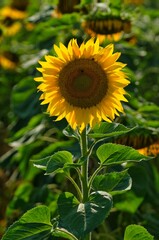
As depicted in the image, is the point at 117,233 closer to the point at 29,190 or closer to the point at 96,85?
the point at 29,190

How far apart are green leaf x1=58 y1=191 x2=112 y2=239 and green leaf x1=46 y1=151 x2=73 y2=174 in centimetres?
9

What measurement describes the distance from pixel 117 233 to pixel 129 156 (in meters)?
0.95

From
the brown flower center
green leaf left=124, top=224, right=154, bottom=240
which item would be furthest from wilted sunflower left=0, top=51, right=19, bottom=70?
green leaf left=124, top=224, right=154, bottom=240

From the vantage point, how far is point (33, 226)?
174 cm

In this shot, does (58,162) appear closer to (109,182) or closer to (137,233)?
(109,182)

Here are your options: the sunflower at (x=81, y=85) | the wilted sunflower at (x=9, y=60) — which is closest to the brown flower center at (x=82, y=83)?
the sunflower at (x=81, y=85)

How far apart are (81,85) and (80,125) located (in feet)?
0.34

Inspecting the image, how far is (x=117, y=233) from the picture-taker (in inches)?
102

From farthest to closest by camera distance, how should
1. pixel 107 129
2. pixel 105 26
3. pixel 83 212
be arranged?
pixel 105 26 < pixel 107 129 < pixel 83 212

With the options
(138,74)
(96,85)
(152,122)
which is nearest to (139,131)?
(152,122)

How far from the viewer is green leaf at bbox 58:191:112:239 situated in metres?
1.58

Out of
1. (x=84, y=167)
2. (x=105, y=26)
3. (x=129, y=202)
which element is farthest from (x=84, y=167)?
(x=105, y=26)

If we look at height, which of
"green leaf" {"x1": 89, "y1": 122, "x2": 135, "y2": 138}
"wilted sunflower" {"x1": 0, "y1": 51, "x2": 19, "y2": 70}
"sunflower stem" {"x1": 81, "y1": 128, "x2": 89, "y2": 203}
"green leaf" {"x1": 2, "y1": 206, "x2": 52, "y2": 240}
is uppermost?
"green leaf" {"x1": 89, "y1": 122, "x2": 135, "y2": 138}

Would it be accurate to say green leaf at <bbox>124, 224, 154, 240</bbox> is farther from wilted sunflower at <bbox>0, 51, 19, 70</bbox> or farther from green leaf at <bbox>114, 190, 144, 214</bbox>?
wilted sunflower at <bbox>0, 51, 19, 70</bbox>
